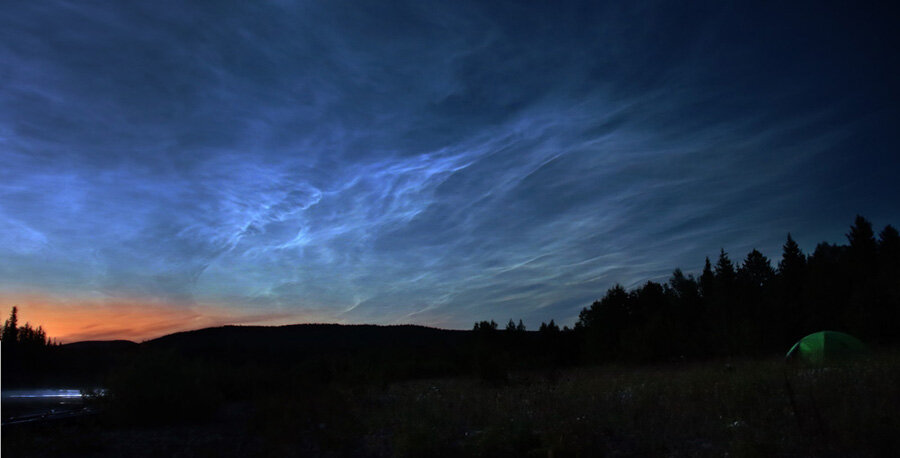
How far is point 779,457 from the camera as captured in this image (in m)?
8.90

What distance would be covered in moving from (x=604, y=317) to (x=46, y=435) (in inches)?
1838

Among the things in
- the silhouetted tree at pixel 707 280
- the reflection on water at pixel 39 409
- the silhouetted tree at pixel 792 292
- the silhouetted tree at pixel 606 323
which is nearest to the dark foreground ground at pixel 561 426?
the reflection on water at pixel 39 409

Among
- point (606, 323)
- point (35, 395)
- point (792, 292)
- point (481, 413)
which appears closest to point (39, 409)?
point (35, 395)

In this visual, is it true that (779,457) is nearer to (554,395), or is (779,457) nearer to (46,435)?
(554,395)

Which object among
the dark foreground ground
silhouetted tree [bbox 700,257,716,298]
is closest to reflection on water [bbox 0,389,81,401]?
the dark foreground ground

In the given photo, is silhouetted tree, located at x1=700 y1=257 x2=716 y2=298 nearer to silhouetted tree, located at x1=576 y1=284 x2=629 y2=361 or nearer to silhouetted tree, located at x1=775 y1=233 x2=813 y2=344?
silhouetted tree, located at x1=775 y1=233 x2=813 y2=344

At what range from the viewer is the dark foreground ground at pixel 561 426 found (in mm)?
9773

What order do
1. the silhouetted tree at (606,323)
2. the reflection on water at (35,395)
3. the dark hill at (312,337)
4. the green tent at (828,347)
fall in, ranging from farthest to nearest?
1. the dark hill at (312,337)
2. the silhouetted tree at (606,323)
3. the reflection on water at (35,395)
4. the green tent at (828,347)

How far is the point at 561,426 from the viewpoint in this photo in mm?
11328

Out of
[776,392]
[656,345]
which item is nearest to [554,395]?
[776,392]

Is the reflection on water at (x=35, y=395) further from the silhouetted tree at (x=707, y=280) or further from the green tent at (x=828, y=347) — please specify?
the silhouetted tree at (x=707, y=280)

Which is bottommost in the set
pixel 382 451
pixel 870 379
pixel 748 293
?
pixel 382 451

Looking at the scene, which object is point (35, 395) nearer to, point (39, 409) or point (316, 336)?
point (39, 409)

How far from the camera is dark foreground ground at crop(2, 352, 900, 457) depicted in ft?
32.1
